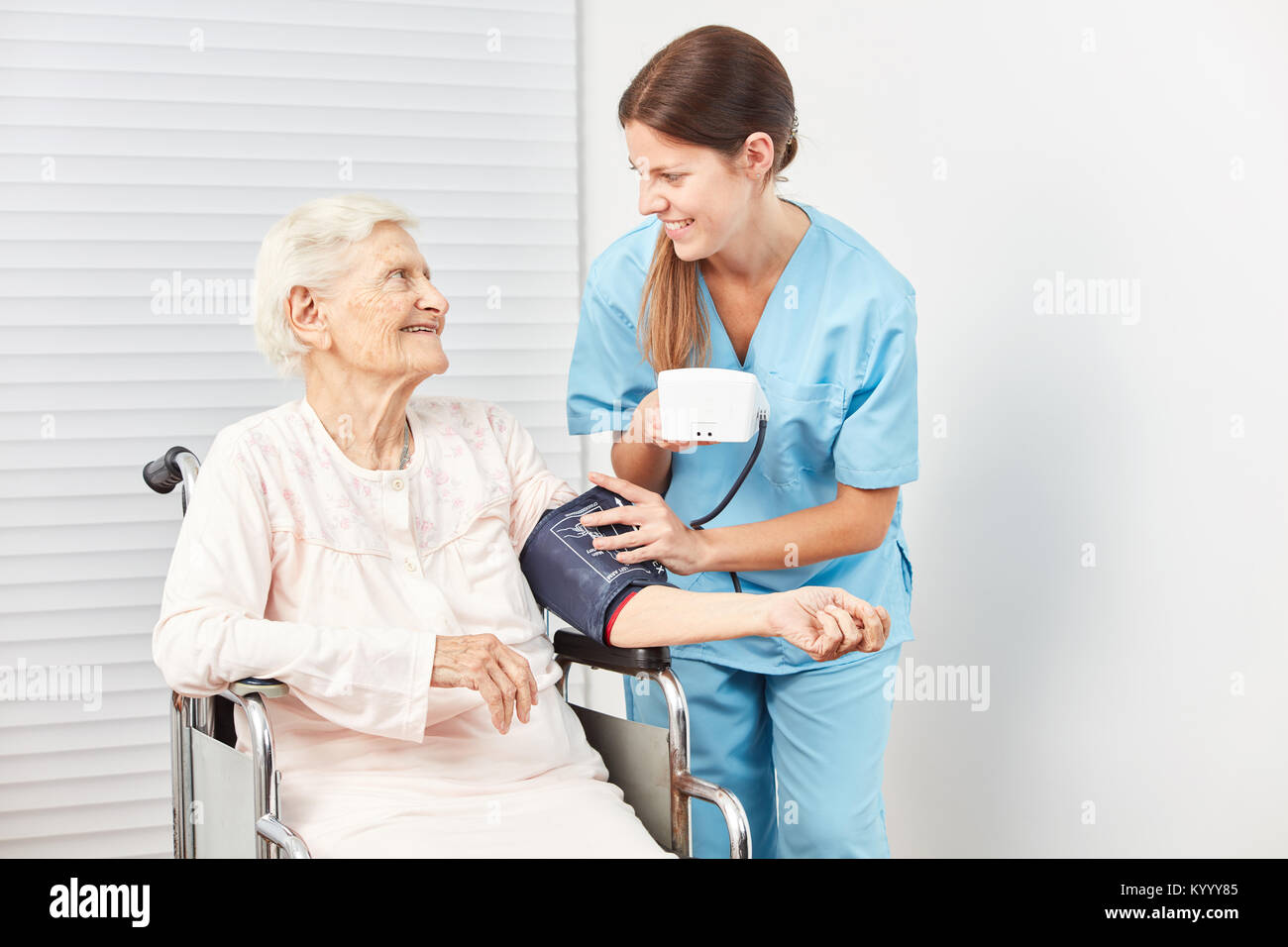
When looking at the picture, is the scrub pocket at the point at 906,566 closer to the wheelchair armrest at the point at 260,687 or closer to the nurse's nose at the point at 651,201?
the nurse's nose at the point at 651,201

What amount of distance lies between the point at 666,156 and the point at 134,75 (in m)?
1.39

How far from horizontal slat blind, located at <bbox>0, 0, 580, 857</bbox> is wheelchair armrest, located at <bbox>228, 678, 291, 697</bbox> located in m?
1.26

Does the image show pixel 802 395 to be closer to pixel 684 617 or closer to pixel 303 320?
pixel 684 617

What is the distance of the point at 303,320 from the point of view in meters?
1.61

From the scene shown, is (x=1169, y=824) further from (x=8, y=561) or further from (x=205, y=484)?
(x=8, y=561)

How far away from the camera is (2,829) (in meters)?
2.42

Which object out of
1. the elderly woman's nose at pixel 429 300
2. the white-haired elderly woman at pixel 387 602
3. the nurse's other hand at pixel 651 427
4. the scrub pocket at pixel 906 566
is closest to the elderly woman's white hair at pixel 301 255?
the white-haired elderly woman at pixel 387 602

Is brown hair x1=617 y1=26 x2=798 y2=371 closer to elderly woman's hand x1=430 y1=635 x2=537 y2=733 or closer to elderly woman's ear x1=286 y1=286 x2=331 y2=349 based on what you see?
elderly woman's ear x1=286 y1=286 x2=331 y2=349

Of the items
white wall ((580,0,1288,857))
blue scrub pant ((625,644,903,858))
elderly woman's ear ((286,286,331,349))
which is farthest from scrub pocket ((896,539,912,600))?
elderly woman's ear ((286,286,331,349))

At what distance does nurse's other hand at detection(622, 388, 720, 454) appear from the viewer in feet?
5.52

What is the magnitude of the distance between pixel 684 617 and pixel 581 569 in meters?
0.18

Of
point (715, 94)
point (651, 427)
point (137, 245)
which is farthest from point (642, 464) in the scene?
point (137, 245)

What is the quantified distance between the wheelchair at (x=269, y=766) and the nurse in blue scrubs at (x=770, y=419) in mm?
172
